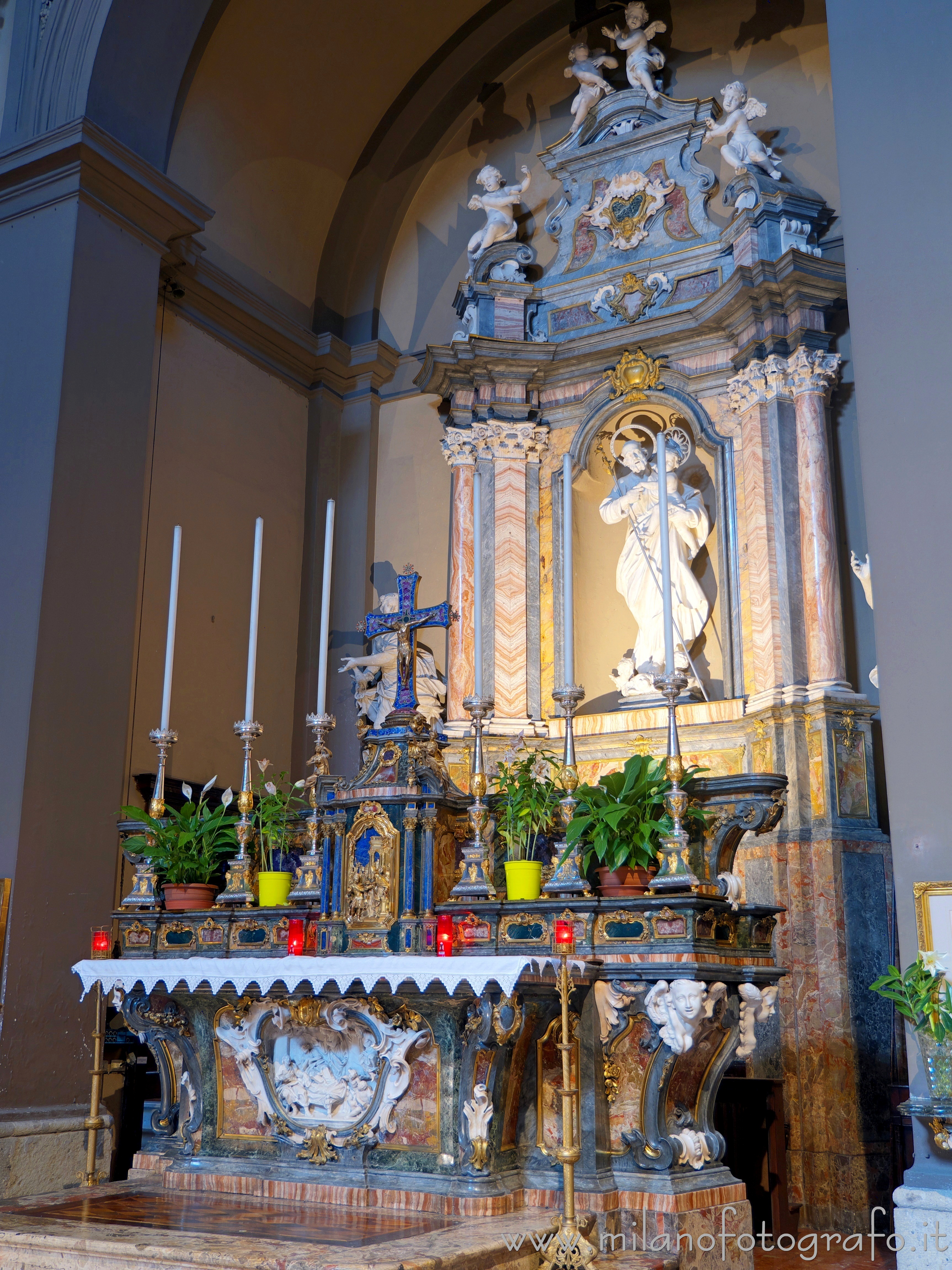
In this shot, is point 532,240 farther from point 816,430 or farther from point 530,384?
point 816,430

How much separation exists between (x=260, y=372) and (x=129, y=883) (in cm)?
409

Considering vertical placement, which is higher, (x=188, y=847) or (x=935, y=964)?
(x=188, y=847)

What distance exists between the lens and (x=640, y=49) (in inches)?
374

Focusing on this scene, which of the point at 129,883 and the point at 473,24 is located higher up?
the point at 473,24

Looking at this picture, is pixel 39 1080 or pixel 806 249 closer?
pixel 39 1080

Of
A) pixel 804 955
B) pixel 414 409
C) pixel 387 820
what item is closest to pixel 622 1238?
pixel 387 820

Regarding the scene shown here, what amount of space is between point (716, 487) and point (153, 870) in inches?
183

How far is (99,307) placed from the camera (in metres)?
7.87

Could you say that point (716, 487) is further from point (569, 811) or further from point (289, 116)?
point (289, 116)

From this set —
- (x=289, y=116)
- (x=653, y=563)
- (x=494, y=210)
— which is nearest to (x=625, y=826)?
(x=653, y=563)

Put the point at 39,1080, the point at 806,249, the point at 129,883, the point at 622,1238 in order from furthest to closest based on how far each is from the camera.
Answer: the point at 806,249 → the point at 129,883 → the point at 39,1080 → the point at 622,1238

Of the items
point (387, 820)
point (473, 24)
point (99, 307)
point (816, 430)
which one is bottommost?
point (387, 820)

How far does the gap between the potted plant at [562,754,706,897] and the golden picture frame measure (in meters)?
0.95

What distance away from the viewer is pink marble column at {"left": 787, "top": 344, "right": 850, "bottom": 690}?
25.4ft
